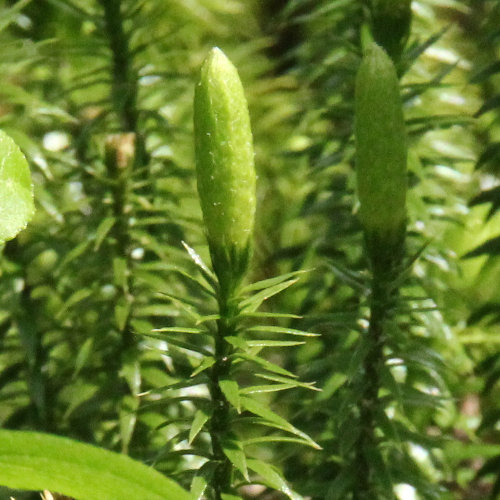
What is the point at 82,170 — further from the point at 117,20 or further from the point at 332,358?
the point at 332,358

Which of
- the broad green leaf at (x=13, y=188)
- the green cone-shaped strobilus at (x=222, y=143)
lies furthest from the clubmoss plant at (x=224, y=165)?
the broad green leaf at (x=13, y=188)

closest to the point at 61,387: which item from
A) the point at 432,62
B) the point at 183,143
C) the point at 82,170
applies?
the point at 82,170

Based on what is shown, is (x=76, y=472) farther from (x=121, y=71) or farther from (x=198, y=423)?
(x=121, y=71)

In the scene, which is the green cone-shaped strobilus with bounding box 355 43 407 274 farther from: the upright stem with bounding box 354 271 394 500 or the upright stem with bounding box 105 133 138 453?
the upright stem with bounding box 105 133 138 453

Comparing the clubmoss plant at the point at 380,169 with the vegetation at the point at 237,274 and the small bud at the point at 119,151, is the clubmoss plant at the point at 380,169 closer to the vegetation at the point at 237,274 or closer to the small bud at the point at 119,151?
the vegetation at the point at 237,274

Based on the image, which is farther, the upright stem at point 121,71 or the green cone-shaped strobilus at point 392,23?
the upright stem at point 121,71

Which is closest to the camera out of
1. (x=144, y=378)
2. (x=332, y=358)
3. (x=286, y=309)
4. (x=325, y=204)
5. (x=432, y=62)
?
(x=332, y=358)

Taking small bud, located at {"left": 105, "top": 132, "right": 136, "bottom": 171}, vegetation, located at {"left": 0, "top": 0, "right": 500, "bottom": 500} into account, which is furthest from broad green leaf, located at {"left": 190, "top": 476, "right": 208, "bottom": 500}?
small bud, located at {"left": 105, "top": 132, "right": 136, "bottom": 171}
